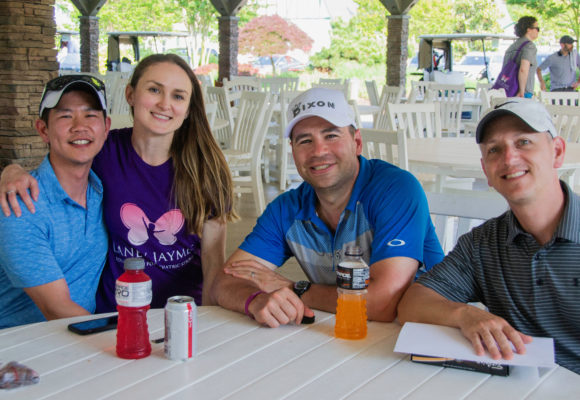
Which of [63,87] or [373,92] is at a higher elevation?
[373,92]

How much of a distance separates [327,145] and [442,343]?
767mm

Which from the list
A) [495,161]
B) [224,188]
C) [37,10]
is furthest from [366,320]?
[37,10]

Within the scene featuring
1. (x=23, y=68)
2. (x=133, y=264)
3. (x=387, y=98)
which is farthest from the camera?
(x=387, y=98)

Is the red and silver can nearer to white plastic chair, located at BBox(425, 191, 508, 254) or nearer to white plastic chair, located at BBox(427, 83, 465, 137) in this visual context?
white plastic chair, located at BBox(425, 191, 508, 254)

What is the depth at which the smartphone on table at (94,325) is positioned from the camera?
153 cm

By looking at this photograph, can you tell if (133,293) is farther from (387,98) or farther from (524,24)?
(387,98)

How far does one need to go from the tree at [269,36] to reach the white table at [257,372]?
21248 mm

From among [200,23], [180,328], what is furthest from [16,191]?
[200,23]

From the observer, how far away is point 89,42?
1634cm

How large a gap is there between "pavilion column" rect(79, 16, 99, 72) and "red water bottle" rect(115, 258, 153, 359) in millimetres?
15823

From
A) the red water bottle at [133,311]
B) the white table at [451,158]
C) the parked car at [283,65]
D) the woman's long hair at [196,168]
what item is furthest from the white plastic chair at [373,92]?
the parked car at [283,65]

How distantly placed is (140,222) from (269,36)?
20955mm

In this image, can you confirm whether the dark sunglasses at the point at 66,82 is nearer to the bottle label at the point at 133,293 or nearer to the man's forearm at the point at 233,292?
the man's forearm at the point at 233,292

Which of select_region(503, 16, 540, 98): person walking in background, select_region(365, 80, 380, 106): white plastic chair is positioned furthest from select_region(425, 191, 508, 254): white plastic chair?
select_region(365, 80, 380, 106): white plastic chair
